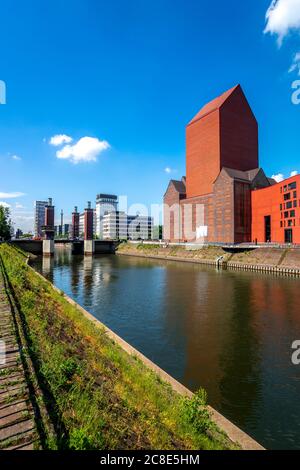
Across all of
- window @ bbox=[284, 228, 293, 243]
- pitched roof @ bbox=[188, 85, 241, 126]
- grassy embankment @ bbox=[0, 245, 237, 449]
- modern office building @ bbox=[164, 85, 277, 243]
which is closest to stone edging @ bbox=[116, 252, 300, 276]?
modern office building @ bbox=[164, 85, 277, 243]

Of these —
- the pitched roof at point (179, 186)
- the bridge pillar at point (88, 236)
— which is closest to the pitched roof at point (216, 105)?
the pitched roof at point (179, 186)

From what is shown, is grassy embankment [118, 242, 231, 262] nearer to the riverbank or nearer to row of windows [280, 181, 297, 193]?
the riverbank

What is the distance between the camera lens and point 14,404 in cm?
582

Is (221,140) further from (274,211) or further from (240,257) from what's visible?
(240,257)

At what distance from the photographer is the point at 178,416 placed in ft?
24.7

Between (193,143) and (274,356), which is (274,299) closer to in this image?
(274,356)

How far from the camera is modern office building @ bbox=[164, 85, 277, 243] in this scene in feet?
269

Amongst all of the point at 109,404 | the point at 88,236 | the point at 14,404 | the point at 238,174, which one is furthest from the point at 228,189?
the point at 14,404

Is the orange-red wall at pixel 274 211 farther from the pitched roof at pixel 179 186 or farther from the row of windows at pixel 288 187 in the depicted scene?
the pitched roof at pixel 179 186

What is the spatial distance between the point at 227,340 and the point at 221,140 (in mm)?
83361

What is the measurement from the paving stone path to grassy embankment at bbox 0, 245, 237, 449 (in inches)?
14.2

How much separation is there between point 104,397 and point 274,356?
1117cm

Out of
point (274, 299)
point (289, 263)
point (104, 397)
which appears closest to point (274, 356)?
point (104, 397)

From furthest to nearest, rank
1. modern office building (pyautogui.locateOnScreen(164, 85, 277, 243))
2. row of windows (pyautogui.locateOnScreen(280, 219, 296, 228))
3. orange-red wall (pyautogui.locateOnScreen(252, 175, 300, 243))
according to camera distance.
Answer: modern office building (pyautogui.locateOnScreen(164, 85, 277, 243)) < row of windows (pyautogui.locateOnScreen(280, 219, 296, 228)) < orange-red wall (pyautogui.locateOnScreen(252, 175, 300, 243))
